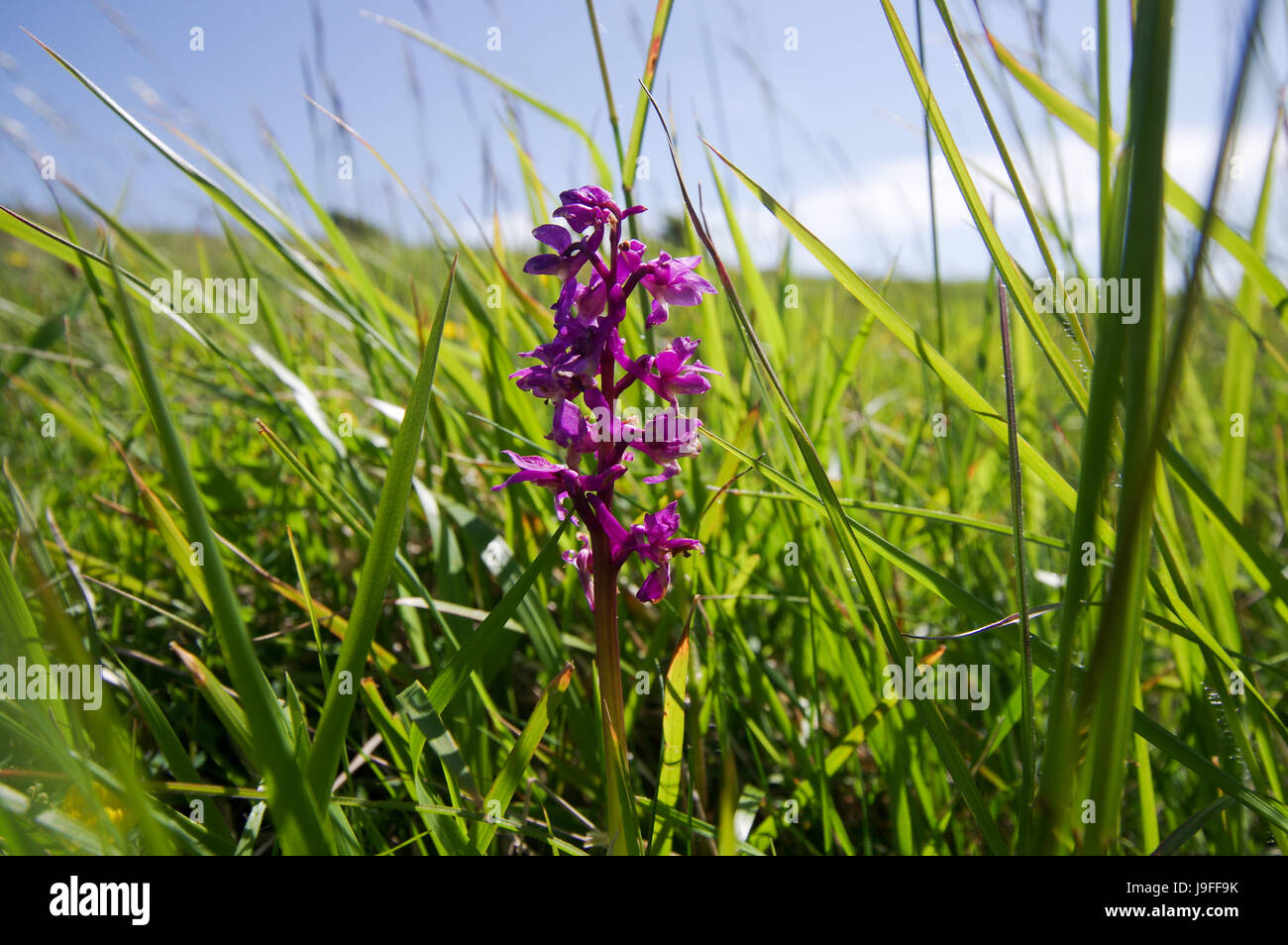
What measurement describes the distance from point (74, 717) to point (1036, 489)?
→ 2393 mm

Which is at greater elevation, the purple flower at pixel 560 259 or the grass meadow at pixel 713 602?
the purple flower at pixel 560 259

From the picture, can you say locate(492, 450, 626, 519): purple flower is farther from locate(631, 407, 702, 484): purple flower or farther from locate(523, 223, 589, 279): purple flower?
locate(523, 223, 589, 279): purple flower

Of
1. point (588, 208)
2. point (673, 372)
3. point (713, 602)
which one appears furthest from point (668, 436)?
point (713, 602)

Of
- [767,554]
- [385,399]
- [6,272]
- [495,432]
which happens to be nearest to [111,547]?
[385,399]

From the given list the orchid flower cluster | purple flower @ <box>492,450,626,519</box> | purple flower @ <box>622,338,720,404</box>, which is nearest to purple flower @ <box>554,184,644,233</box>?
the orchid flower cluster

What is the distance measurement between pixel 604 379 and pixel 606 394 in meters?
0.02

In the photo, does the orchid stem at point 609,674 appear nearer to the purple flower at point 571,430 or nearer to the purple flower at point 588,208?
the purple flower at point 571,430

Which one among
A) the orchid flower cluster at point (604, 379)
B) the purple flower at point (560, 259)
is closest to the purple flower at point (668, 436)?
the orchid flower cluster at point (604, 379)

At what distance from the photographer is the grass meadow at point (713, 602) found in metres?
0.69

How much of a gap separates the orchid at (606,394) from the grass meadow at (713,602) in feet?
0.25

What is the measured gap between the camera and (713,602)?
1.58 m

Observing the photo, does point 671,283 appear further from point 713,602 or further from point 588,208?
point 713,602
